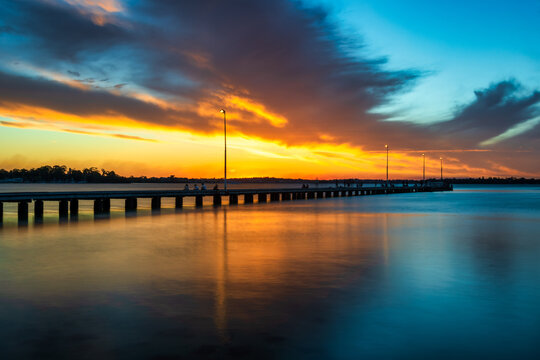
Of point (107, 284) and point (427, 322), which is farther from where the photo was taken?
point (107, 284)

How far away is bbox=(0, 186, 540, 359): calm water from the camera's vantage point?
6785 mm

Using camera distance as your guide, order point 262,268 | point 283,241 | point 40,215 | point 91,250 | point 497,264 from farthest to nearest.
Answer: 1. point 40,215
2. point 283,241
3. point 91,250
4. point 497,264
5. point 262,268

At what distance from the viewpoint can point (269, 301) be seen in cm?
948

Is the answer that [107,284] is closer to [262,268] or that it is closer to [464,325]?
[262,268]

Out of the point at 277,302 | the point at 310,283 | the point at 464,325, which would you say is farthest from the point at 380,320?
the point at 310,283

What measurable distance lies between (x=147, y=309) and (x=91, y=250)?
9.74m

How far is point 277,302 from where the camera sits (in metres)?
9.41

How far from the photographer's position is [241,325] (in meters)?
7.75

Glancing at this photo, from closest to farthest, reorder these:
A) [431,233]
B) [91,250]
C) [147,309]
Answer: [147,309]
[91,250]
[431,233]

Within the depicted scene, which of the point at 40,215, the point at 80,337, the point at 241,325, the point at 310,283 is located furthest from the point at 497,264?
the point at 40,215

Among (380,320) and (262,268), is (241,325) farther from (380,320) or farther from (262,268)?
(262,268)

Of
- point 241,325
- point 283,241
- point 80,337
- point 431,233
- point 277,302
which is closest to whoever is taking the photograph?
point 80,337

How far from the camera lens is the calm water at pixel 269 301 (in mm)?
6785

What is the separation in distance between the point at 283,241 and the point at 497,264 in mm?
8885
